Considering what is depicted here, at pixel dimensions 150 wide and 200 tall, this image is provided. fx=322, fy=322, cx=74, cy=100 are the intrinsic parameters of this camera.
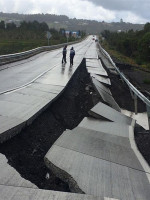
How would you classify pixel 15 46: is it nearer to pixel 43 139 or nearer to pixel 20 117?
pixel 20 117

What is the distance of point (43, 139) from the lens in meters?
8.10

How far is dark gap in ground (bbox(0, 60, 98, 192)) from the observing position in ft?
19.1

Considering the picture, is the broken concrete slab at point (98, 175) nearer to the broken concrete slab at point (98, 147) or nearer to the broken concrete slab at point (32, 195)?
the broken concrete slab at point (98, 147)

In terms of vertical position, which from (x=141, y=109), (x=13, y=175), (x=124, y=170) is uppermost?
(x=13, y=175)

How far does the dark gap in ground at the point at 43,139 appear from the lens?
582 cm

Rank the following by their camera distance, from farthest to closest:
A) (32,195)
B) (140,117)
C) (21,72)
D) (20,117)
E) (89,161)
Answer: (21,72), (140,117), (20,117), (89,161), (32,195)

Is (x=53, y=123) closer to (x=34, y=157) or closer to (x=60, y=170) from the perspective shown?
(x=34, y=157)

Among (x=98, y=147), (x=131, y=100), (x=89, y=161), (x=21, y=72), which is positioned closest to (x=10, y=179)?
(x=89, y=161)

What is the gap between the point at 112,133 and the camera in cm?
837

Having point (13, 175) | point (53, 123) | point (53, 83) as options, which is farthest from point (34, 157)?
point (53, 83)

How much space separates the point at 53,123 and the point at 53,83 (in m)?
6.12

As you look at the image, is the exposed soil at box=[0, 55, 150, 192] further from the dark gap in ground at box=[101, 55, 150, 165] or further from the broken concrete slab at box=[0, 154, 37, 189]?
the broken concrete slab at box=[0, 154, 37, 189]

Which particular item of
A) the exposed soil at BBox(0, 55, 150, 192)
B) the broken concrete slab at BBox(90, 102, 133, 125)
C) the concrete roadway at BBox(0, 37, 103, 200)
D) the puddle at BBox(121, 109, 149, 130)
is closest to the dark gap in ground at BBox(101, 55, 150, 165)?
the exposed soil at BBox(0, 55, 150, 192)

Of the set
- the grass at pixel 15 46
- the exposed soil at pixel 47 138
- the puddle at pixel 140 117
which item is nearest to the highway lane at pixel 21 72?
the exposed soil at pixel 47 138
